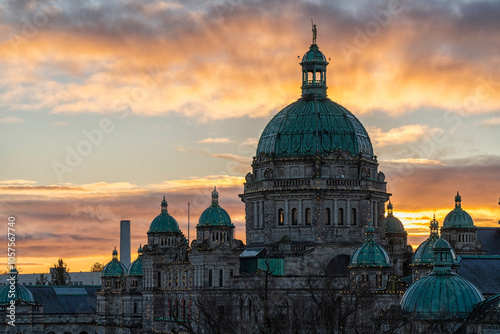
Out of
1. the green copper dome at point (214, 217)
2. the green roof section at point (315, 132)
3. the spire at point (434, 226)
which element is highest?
the green roof section at point (315, 132)

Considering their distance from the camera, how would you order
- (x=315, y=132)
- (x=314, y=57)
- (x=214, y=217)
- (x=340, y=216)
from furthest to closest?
(x=314, y=57), (x=315, y=132), (x=340, y=216), (x=214, y=217)

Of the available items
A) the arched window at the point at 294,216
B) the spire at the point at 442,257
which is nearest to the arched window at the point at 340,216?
the arched window at the point at 294,216

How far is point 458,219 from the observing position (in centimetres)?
19350

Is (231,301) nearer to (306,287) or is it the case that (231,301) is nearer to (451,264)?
(306,287)

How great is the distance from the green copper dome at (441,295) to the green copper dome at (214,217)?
117ft

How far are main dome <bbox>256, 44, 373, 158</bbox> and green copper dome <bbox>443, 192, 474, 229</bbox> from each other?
15551 mm

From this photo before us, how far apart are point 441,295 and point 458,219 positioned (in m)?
46.8

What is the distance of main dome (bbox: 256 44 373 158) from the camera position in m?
186

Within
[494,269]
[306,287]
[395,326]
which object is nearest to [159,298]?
[306,287]

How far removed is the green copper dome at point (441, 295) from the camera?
14675cm

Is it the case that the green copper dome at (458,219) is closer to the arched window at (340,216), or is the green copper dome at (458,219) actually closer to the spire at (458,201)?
the spire at (458,201)

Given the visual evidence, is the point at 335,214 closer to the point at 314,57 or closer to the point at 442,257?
the point at 314,57

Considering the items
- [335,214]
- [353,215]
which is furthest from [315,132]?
[353,215]

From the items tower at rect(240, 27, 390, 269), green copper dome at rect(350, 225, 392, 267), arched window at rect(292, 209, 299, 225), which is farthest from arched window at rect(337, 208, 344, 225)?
green copper dome at rect(350, 225, 392, 267)
